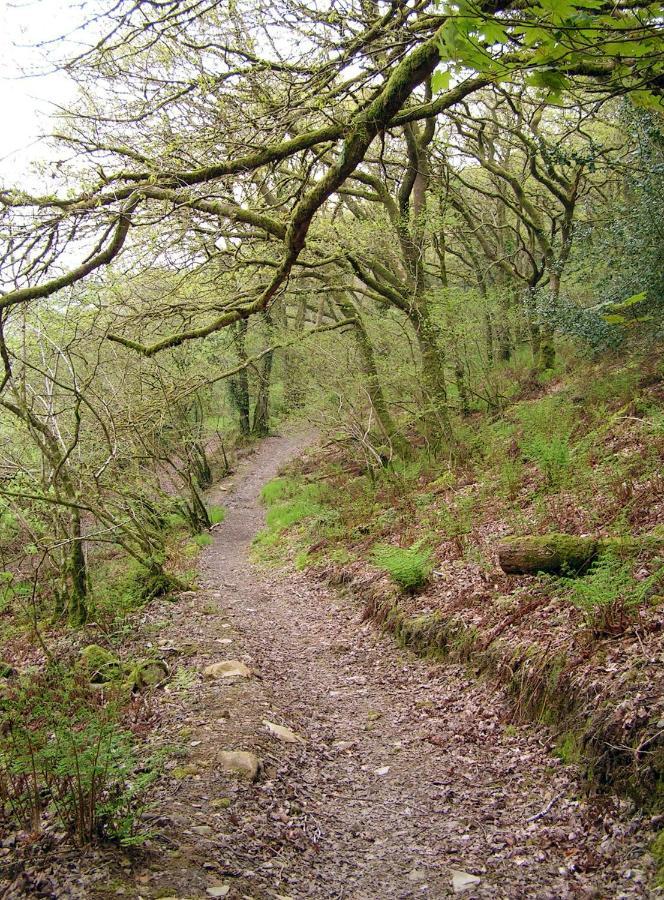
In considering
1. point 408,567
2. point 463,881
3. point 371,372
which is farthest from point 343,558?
point 463,881

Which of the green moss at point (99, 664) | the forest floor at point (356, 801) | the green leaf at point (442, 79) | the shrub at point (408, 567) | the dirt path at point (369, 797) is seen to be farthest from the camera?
the shrub at point (408, 567)

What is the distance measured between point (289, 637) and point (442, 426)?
561 cm

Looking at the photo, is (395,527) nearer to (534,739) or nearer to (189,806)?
(534,739)

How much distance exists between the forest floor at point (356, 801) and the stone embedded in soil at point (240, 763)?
68 millimetres

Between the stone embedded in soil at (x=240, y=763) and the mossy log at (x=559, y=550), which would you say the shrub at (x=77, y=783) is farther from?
the mossy log at (x=559, y=550)

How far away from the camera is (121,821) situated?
313 cm

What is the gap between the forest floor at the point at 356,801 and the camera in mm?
3031

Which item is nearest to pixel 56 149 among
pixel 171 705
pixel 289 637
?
pixel 171 705

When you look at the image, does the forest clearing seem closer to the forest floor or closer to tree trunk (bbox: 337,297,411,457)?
the forest floor

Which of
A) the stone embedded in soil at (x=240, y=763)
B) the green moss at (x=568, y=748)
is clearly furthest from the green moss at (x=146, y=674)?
the green moss at (x=568, y=748)

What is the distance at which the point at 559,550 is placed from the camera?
18.0 feet

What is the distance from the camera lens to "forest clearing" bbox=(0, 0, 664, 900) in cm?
319

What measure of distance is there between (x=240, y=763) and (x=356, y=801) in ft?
2.80

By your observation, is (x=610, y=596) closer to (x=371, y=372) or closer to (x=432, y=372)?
(x=432, y=372)
